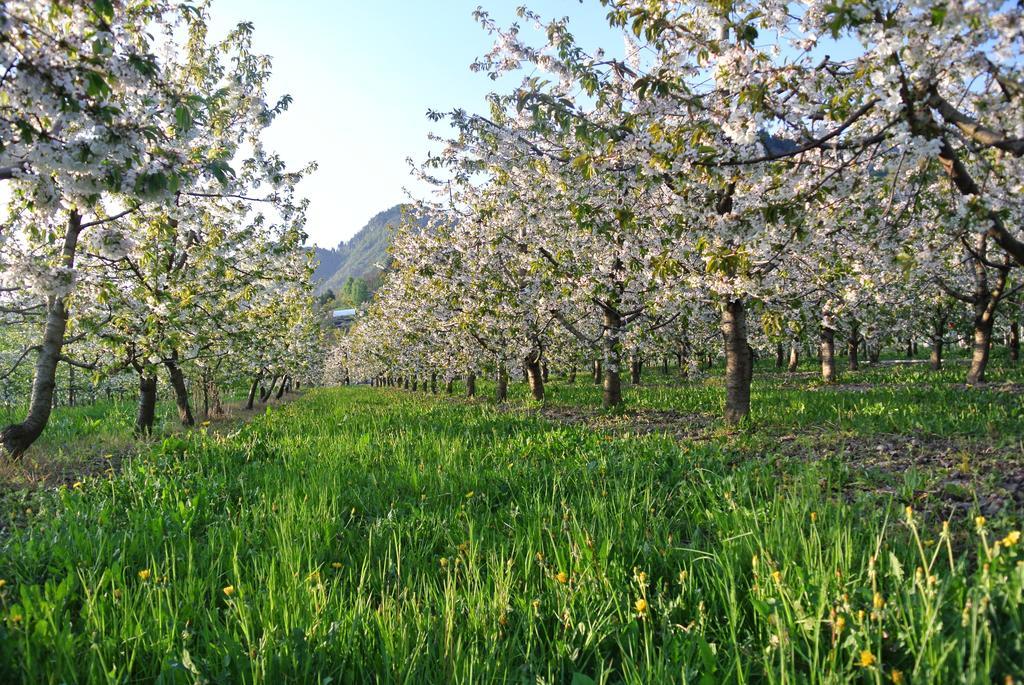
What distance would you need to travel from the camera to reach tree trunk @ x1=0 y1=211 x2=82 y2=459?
314 inches

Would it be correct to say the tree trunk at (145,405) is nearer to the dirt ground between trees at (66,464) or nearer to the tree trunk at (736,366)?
the dirt ground between trees at (66,464)

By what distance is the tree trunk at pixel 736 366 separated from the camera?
367 inches

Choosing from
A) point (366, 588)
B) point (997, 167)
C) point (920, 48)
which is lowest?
point (366, 588)

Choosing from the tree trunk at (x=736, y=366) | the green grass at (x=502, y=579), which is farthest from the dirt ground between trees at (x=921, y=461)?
the tree trunk at (x=736, y=366)

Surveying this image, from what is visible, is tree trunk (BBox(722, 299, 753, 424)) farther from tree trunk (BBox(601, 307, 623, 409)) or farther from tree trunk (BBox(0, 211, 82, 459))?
tree trunk (BBox(0, 211, 82, 459))

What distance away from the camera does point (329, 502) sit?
5.14m

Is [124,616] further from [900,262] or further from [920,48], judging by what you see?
[920,48]

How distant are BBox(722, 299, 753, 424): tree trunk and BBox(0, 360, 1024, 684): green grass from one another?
2.81 m

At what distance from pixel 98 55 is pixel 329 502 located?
3799 mm

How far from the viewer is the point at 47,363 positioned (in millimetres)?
8117

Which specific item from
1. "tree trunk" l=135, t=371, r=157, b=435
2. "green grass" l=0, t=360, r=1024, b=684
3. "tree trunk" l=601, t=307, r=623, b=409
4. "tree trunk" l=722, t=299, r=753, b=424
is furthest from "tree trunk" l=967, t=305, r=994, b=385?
"tree trunk" l=135, t=371, r=157, b=435

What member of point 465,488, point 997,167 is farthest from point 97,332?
point 997,167

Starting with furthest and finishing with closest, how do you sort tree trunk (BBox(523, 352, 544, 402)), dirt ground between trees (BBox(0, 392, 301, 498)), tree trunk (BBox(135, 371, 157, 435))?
tree trunk (BBox(523, 352, 544, 402)) < tree trunk (BBox(135, 371, 157, 435)) < dirt ground between trees (BBox(0, 392, 301, 498))

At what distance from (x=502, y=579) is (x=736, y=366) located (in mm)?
7315
